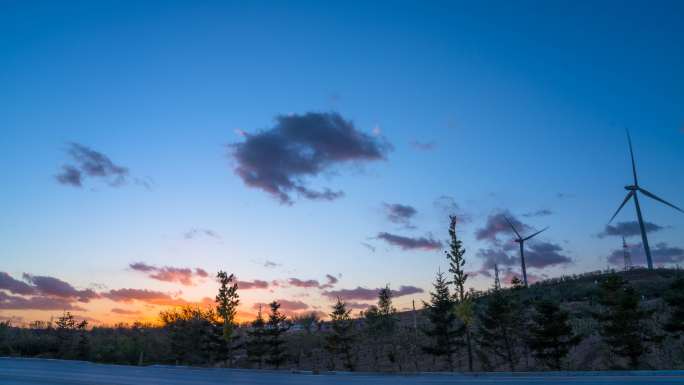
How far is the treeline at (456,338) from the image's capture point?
1599 inches

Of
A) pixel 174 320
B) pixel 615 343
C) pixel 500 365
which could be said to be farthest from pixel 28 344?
pixel 615 343

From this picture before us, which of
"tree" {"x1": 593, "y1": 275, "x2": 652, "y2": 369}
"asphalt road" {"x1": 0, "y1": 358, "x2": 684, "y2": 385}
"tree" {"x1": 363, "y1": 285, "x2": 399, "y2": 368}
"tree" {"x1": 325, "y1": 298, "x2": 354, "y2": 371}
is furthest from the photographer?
"tree" {"x1": 363, "y1": 285, "x2": 399, "y2": 368}

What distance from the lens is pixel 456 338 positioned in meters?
69.2

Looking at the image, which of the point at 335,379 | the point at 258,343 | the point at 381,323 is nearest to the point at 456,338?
the point at 381,323

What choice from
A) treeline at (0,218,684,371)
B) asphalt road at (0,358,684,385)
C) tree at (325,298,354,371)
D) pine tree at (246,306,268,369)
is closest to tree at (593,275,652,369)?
treeline at (0,218,684,371)

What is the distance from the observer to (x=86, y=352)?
64.6 m

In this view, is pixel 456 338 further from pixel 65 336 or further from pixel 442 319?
pixel 65 336

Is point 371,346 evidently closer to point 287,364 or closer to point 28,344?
point 287,364

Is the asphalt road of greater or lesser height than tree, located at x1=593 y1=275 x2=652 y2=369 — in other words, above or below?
below

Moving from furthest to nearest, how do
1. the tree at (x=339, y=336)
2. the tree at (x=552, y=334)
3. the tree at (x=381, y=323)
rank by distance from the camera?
the tree at (x=381, y=323)
the tree at (x=339, y=336)
the tree at (x=552, y=334)

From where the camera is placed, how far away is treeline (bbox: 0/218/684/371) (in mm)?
40625

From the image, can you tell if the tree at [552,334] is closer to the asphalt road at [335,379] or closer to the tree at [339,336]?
the asphalt road at [335,379]

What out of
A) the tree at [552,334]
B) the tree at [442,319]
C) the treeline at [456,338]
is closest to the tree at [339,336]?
the treeline at [456,338]

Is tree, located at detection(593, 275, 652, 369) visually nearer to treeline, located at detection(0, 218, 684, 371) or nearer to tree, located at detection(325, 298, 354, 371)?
treeline, located at detection(0, 218, 684, 371)
